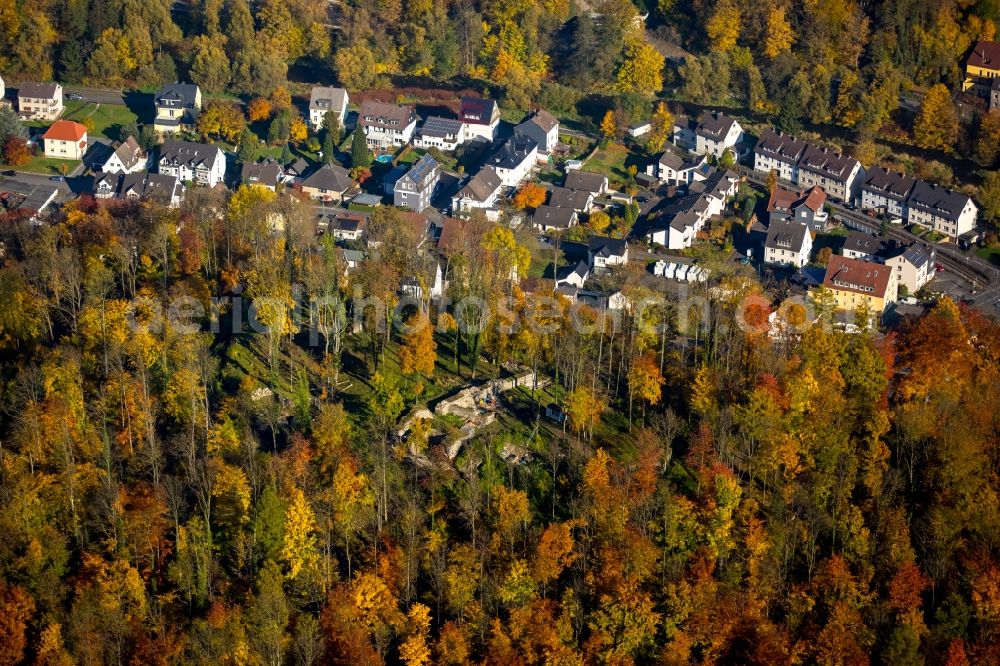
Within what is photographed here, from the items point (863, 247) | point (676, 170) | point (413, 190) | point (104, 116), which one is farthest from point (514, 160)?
point (104, 116)

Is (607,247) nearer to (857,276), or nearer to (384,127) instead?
(857,276)

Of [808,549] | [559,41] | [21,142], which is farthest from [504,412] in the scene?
[559,41]

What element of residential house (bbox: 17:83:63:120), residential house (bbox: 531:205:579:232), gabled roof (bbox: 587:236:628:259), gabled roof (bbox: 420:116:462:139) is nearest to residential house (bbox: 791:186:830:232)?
gabled roof (bbox: 587:236:628:259)

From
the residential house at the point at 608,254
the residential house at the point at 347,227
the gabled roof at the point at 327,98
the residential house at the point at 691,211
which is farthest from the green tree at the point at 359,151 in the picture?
the residential house at the point at 691,211

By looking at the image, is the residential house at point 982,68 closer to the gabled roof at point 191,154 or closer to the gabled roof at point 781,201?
the gabled roof at point 781,201

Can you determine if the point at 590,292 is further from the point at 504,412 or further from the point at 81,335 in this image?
the point at 81,335
